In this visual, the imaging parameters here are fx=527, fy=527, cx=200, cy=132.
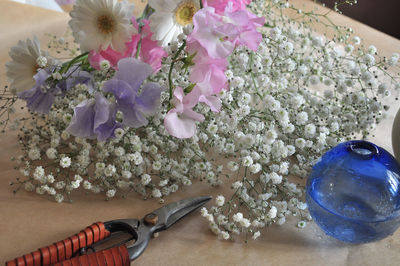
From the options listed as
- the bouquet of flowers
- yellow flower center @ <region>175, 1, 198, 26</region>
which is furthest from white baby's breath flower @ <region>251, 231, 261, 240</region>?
yellow flower center @ <region>175, 1, 198, 26</region>

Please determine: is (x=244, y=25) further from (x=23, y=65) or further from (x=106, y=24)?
(x=23, y=65)

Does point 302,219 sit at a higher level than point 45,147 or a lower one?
lower

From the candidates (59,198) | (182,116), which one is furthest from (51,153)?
(182,116)

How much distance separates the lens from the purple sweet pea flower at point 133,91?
47 cm

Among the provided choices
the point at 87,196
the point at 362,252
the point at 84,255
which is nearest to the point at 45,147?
the point at 87,196

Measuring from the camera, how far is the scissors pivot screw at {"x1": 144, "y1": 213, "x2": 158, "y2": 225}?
1.57 ft

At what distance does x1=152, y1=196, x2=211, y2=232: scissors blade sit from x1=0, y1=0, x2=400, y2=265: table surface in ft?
0.05

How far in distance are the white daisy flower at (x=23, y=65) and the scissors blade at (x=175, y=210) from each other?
0.62 ft

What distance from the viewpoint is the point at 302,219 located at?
1.70ft

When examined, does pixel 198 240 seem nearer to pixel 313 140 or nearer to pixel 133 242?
pixel 133 242

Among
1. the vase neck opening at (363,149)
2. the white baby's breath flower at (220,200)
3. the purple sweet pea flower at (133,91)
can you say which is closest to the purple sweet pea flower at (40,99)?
the purple sweet pea flower at (133,91)

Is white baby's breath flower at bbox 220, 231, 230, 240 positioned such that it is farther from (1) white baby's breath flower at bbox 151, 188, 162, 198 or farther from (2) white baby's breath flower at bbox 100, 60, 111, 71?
(2) white baby's breath flower at bbox 100, 60, 111, 71

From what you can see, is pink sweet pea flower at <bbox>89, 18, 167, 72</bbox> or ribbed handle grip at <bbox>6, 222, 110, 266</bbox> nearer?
ribbed handle grip at <bbox>6, 222, 110, 266</bbox>

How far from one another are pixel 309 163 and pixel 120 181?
7.9 inches
